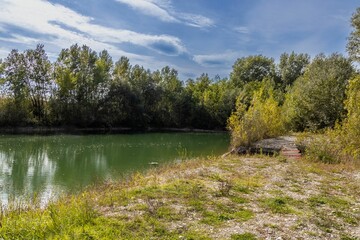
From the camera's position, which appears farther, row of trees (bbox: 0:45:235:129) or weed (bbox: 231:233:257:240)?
row of trees (bbox: 0:45:235:129)

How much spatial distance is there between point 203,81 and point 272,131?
56.2 meters

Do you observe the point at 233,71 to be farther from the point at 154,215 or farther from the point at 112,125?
the point at 154,215

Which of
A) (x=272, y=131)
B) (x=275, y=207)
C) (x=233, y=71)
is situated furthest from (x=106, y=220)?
(x=233, y=71)

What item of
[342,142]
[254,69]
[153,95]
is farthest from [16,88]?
[254,69]

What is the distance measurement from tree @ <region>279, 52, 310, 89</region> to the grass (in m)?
73.9

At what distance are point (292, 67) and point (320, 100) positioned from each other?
56.7m

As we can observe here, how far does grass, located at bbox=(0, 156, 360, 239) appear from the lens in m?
6.31

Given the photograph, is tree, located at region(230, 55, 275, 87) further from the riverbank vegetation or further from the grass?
the grass

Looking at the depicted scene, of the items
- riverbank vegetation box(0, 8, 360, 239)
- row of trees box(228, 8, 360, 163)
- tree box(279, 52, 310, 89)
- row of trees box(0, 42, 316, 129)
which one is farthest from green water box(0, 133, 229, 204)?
tree box(279, 52, 310, 89)

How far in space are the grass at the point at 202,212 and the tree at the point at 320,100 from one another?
18.7 meters

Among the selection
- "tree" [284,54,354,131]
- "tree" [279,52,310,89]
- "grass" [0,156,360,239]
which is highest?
"tree" [279,52,310,89]

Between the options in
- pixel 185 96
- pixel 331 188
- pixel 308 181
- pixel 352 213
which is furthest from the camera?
pixel 185 96

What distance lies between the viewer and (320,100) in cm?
2984

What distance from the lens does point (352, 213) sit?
815cm
